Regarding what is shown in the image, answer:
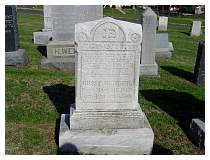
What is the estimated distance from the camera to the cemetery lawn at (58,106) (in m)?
5.06

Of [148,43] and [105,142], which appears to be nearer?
[105,142]

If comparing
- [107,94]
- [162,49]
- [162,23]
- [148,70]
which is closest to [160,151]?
[107,94]

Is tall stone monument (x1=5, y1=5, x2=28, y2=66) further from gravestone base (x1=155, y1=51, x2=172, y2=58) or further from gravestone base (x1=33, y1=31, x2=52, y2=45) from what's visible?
gravestone base (x1=155, y1=51, x2=172, y2=58)

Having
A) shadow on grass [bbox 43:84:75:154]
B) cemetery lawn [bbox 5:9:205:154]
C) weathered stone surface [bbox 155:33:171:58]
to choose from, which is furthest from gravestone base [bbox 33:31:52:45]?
shadow on grass [bbox 43:84:75:154]

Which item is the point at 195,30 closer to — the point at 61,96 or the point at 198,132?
the point at 61,96

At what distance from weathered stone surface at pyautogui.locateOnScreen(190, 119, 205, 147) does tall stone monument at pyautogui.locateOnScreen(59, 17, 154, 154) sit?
0.89 m

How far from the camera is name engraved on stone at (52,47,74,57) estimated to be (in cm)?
932

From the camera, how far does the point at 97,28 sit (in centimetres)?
451

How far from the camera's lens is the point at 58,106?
6.48 meters

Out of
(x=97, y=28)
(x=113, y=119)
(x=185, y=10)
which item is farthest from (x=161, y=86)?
(x=185, y=10)

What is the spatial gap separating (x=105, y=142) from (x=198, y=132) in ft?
5.33

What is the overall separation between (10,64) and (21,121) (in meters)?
4.08

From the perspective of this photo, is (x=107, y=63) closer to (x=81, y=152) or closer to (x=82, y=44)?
(x=82, y=44)

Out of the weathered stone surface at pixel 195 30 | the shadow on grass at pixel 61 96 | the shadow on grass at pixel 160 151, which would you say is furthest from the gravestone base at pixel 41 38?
the weathered stone surface at pixel 195 30
